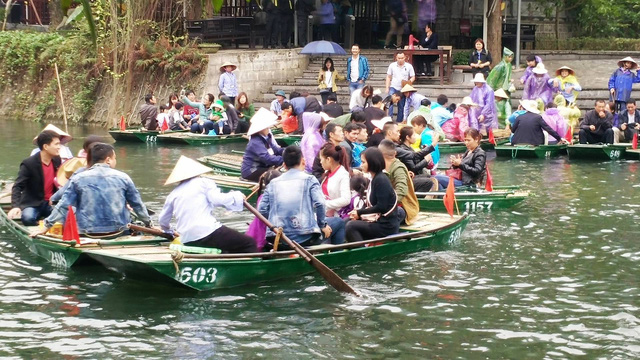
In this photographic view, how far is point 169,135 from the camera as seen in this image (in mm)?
22312

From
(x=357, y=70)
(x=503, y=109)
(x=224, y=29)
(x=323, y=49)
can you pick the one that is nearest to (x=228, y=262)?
(x=503, y=109)

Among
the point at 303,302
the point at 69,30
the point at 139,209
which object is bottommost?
the point at 303,302

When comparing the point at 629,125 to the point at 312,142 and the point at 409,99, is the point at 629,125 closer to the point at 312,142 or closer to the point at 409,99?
the point at 409,99

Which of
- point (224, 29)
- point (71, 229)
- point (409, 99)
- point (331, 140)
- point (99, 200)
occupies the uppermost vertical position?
point (224, 29)

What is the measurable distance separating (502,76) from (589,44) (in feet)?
31.0

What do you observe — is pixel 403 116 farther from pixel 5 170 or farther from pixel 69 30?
pixel 69 30

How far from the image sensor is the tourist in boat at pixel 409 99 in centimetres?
2102

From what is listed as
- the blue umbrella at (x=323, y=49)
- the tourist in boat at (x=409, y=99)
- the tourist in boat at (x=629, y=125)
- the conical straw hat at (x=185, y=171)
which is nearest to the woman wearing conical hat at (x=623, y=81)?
the tourist in boat at (x=629, y=125)

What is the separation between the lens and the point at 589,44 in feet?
103

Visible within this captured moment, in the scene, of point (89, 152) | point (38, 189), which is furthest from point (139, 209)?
point (38, 189)

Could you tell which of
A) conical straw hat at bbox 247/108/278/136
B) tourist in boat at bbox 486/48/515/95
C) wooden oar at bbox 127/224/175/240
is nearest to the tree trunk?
tourist in boat at bbox 486/48/515/95

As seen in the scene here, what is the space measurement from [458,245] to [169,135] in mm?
11584

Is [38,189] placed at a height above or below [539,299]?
above

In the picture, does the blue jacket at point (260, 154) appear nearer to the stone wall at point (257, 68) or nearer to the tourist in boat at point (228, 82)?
the tourist in boat at point (228, 82)
